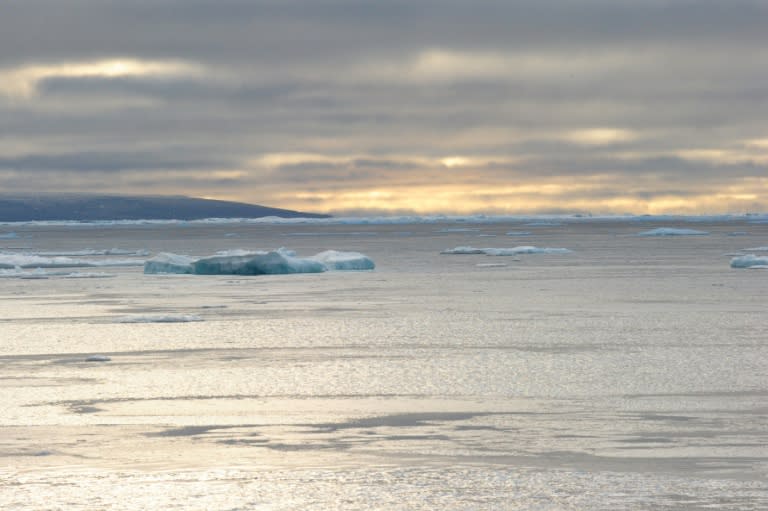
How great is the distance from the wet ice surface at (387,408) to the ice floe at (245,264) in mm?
11419

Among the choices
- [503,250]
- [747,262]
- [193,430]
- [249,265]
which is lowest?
[193,430]

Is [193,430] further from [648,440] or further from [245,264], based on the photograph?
[245,264]

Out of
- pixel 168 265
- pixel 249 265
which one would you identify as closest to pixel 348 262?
pixel 249 265

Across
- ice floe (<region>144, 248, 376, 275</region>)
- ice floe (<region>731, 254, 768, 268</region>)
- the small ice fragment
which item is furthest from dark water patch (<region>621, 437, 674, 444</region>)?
ice floe (<region>731, 254, 768, 268</region>)

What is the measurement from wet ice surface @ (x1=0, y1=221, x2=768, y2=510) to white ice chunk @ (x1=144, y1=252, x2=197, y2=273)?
1209 centimetres

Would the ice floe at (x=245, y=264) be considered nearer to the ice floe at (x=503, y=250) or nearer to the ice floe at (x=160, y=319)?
the ice floe at (x=503, y=250)

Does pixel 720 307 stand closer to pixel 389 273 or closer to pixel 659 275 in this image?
pixel 659 275

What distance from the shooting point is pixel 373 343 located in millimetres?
13133

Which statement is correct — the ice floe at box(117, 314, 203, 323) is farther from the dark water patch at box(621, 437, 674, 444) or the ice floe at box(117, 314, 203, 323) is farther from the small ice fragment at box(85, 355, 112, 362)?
the dark water patch at box(621, 437, 674, 444)

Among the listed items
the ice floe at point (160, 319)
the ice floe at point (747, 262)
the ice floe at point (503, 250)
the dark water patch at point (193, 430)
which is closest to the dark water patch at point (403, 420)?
the dark water patch at point (193, 430)

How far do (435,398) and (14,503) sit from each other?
3.95m

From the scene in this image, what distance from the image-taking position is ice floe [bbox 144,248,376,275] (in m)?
29.8

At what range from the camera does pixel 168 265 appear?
3070 centimetres

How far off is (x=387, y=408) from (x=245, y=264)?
21667mm
